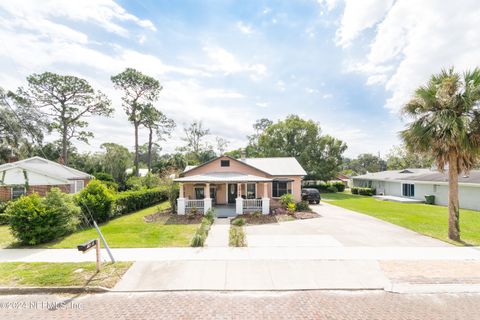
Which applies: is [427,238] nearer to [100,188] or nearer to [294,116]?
[100,188]

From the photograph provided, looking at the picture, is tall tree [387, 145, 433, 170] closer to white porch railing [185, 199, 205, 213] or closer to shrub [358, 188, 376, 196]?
shrub [358, 188, 376, 196]

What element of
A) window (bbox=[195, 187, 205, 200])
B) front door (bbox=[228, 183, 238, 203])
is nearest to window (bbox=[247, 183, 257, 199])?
front door (bbox=[228, 183, 238, 203])

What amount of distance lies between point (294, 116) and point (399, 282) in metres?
37.3

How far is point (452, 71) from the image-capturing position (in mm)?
10070

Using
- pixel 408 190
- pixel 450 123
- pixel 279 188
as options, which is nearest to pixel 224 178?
pixel 279 188

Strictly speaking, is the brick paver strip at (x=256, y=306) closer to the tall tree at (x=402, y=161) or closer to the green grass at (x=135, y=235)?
the green grass at (x=135, y=235)

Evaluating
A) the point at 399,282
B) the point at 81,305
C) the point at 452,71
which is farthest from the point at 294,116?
the point at 81,305

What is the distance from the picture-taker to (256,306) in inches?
199

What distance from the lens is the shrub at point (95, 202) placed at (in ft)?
41.8

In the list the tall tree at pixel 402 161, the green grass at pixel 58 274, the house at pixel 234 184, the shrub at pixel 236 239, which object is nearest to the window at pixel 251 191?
the house at pixel 234 184

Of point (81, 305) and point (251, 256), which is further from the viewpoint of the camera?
point (251, 256)

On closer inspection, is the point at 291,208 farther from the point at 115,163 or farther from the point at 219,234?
the point at 115,163

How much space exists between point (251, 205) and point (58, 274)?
38.6 ft

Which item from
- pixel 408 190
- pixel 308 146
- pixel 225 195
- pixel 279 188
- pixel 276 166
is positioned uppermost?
pixel 308 146
